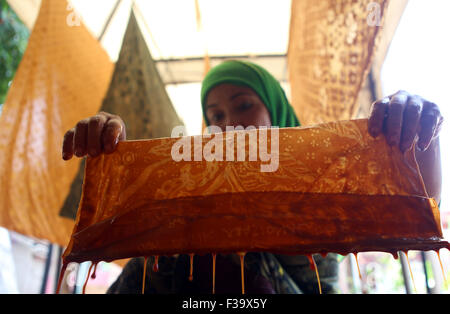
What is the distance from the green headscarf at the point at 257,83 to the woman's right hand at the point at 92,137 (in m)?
0.58

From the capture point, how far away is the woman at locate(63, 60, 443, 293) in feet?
1.79

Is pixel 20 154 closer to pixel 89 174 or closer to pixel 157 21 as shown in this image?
pixel 89 174

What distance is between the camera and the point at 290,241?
0.58 m

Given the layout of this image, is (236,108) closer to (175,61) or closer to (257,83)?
(257,83)

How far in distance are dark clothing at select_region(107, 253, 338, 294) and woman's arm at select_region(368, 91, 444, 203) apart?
0.45m

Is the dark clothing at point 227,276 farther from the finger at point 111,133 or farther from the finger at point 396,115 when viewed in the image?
the finger at point 396,115

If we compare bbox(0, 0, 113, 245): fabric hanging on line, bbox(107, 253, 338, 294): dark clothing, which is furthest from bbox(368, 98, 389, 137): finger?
bbox(0, 0, 113, 245): fabric hanging on line

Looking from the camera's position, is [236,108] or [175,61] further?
[175,61]

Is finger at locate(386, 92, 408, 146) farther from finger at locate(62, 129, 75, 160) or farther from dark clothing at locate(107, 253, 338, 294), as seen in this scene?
finger at locate(62, 129, 75, 160)

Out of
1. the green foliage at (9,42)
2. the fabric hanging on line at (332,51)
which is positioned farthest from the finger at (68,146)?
the green foliage at (9,42)

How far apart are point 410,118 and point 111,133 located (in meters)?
0.60

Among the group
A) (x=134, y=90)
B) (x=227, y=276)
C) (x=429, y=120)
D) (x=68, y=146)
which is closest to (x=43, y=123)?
(x=134, y=90)

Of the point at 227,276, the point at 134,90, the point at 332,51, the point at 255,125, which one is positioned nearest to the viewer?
the point at 227,276

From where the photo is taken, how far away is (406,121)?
1.77 ft
